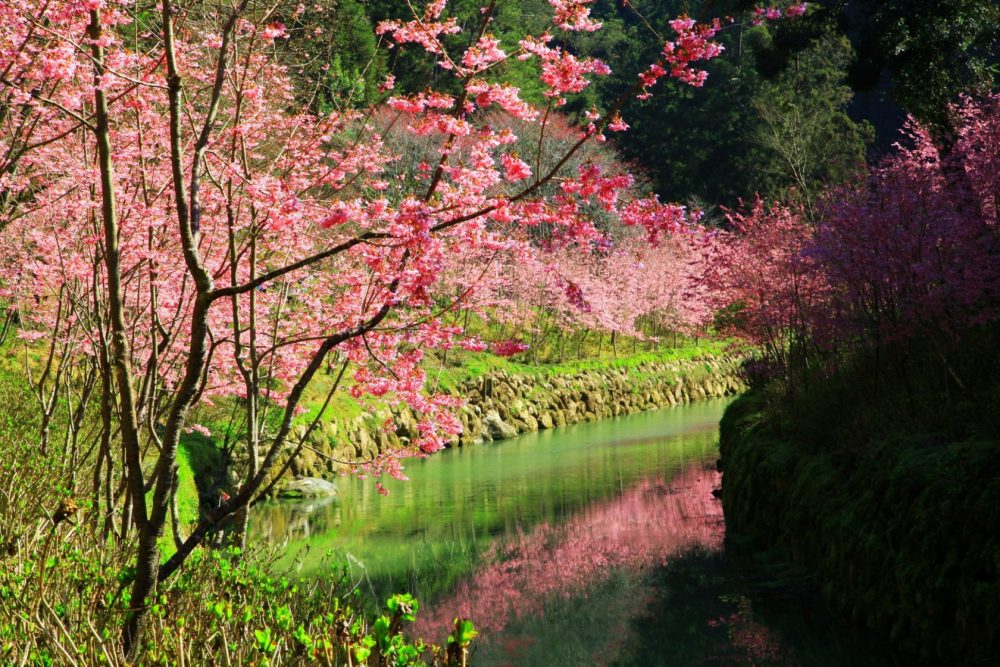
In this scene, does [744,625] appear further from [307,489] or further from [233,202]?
[307,489]

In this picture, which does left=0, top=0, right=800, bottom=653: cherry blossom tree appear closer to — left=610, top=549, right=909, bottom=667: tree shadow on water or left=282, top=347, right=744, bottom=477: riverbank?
left=610, top=549, right=909, bottom=667: tree shadow on water

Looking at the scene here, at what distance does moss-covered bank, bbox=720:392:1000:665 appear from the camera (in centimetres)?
546

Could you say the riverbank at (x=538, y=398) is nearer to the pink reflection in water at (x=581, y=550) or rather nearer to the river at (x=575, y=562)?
the river at (x=575, y=562)

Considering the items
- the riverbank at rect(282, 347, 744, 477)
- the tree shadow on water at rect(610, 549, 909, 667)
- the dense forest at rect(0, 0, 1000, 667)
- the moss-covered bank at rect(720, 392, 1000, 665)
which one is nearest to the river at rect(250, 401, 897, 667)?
the tree shadow on water at rect(610, 549, 909, 667)

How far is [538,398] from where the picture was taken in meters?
25.0

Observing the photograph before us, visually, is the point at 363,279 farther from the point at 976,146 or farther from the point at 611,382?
the point at 611,382

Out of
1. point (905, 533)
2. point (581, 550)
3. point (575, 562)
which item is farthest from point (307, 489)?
point (905, 533)

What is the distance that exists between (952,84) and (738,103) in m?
31.3

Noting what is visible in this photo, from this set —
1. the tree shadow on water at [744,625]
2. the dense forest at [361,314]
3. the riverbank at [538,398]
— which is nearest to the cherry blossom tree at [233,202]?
the dense forest at [361,314]

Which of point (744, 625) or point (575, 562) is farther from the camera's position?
point (575, 562)

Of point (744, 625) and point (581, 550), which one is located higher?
point (581, 550)

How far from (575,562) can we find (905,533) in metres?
4.85

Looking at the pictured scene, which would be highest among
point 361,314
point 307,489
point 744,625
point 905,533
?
point 361,314

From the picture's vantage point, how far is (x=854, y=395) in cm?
923
